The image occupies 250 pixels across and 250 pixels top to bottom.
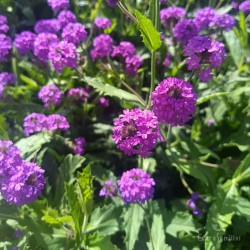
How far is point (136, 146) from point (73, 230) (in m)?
0.75

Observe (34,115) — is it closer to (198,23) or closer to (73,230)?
(73,230)

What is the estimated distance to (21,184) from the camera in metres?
1.94

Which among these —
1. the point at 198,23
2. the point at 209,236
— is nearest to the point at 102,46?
the point at 198,23

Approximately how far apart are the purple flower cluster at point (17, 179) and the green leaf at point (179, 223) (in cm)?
90

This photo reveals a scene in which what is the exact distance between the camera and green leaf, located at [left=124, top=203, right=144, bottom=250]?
2363mm

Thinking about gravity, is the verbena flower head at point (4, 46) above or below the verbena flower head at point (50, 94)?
above

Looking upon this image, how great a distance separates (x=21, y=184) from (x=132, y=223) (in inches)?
31.5

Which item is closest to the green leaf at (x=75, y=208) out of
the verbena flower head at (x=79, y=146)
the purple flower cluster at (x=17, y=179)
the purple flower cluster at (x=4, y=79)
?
the purple flower cluster at (x=17, y=179)

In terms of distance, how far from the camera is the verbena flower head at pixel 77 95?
305 centimetres

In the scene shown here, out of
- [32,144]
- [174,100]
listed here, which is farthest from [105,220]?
[174,100]

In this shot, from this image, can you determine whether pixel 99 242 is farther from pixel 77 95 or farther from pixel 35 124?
pixel 77 95

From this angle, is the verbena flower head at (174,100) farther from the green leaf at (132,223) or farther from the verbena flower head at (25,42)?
the verbena flower head at (25,42)

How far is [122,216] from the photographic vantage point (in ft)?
8.08

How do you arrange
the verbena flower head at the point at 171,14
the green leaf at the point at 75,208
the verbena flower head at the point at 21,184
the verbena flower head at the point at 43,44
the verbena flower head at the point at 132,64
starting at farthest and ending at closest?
the verbena flower head at the point at 171,14 → the verbena flower head at the point at 132,64 → the verbena flower head at the point at 43,44 → the green leaf at the point at 75,208 → the verbena flower head at the point at 21,184
